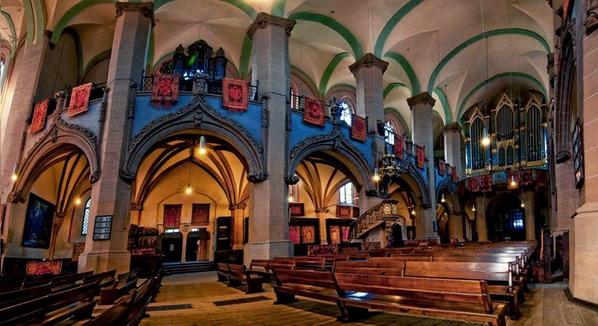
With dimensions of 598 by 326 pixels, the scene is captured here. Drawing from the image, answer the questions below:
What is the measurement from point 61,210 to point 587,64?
18.8 meters

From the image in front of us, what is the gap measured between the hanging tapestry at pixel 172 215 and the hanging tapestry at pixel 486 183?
65.0ft

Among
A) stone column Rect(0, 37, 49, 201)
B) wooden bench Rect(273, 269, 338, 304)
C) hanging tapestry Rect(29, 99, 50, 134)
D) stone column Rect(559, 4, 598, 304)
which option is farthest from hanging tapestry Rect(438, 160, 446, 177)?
stone column Rect(0, 37, 49, 201)

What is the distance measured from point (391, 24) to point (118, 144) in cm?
1337

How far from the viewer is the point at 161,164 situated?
18.4 m

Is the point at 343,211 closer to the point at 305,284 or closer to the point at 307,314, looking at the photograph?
the point at 305,284

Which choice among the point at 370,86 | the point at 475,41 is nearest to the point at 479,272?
the point at 370,86

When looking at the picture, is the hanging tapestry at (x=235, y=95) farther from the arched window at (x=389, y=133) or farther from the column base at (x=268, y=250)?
the arched window at (x=389, y=133)

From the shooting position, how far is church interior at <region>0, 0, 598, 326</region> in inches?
193

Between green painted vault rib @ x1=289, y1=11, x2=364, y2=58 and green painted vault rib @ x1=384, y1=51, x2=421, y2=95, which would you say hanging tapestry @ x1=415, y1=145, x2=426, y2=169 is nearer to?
green painted vault rib @ x1=384, y1=51, x2=421, y2=95

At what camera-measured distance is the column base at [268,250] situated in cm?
1241

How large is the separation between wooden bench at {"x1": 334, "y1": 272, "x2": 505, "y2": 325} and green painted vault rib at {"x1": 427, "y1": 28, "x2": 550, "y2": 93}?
1918cm

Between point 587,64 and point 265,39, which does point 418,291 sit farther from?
point 265,39

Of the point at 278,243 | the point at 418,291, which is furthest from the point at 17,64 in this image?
the point at 418,291

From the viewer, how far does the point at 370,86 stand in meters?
17.7
